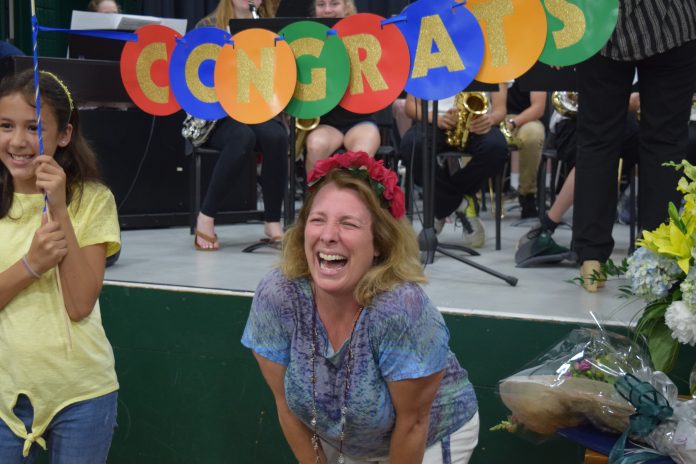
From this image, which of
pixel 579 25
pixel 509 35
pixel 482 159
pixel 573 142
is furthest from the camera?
pixel 573 142

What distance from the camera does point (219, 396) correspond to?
2.87 m

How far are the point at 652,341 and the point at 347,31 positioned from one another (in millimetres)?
1635

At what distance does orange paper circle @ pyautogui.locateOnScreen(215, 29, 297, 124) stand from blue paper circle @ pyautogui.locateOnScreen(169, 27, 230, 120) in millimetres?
56

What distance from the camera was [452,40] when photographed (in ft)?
9.71

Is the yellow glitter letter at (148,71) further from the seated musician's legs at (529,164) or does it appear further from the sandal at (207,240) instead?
the seated musician's legs at (529,164)

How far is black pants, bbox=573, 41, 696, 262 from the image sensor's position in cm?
293

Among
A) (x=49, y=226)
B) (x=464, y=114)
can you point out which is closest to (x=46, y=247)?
(x=49, y=226)

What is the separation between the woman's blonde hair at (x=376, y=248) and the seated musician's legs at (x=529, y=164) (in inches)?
165

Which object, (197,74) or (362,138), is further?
(362,138)

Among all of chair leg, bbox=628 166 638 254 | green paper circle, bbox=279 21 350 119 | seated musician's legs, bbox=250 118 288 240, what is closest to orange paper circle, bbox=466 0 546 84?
green paper circle, bbox=279 21 350 119

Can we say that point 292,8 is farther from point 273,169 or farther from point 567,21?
point 567,21

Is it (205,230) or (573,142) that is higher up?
(573,142)

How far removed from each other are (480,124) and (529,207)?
6.15 ft

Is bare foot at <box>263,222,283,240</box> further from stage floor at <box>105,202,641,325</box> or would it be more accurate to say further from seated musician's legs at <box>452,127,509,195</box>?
seated musician's legs at <box>452,127,509,195</box>
